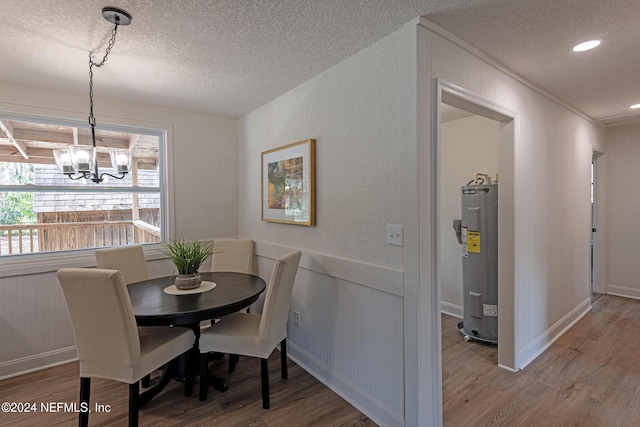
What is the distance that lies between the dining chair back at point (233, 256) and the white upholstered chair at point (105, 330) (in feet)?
4.27

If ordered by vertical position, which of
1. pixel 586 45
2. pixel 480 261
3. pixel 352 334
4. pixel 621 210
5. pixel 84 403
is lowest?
pixel 84 403

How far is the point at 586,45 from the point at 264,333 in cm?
278

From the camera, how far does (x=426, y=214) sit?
5.85 feet

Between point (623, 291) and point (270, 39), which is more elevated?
point (270, 39)

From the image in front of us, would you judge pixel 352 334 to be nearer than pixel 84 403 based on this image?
No

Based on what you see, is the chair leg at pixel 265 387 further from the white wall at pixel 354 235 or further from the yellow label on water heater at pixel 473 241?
the yellow label on water heater at pixel 473 241

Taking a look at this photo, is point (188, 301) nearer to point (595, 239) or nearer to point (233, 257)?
point (233, 257)

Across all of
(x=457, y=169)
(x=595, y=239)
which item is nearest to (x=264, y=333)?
(x=457, y=169)

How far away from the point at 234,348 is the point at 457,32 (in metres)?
2.45

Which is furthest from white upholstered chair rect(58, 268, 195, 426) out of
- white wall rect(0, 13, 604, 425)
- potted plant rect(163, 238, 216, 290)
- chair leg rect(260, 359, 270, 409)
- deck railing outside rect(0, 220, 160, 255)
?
deck railing outside rect(0, 220, 160, 255)

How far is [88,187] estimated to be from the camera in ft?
9.95

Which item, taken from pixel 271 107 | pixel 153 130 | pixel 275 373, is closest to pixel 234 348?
pixel 275 373

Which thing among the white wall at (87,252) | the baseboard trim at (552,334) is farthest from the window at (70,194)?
the baseboard trim at (552,334)

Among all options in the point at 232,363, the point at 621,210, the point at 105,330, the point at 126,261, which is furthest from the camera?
the point at 621,210
